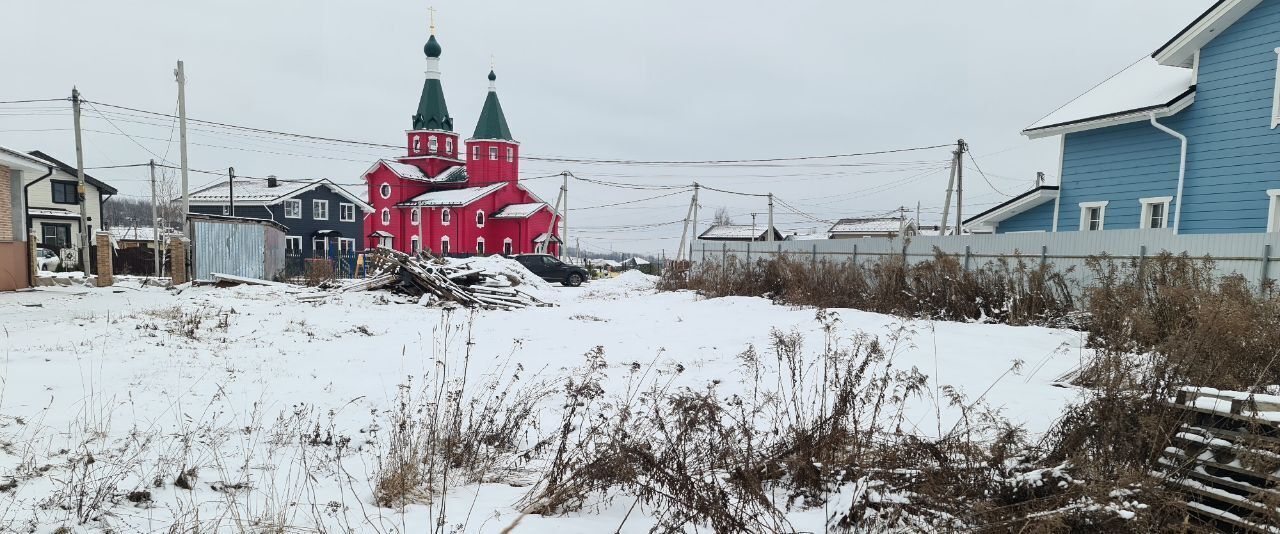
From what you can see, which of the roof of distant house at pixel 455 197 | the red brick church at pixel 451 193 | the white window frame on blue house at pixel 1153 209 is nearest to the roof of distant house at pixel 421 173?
the red brick church at pixel 451 193

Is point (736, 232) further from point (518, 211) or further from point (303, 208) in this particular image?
point (303, 208)

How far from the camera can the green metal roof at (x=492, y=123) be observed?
49.6 meters

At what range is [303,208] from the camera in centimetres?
3953

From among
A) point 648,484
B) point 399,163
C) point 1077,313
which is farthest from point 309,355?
point 399,163

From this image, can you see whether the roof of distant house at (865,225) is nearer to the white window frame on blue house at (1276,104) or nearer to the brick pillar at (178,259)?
the white window frame on blue house at (1276,104)

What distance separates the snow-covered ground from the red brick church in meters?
31.9

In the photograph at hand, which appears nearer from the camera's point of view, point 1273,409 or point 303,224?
point 1273,409

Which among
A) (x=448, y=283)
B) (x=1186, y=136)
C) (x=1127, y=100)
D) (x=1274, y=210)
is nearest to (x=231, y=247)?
(x=448, y=283)

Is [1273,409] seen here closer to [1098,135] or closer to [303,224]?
[1098,135]

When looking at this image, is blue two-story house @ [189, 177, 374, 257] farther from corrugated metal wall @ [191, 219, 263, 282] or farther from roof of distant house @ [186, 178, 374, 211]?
corrugated metal wall @ [191, 219, 263, 282]

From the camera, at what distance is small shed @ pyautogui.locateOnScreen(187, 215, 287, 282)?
18.1 metres

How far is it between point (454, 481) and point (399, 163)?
163ft

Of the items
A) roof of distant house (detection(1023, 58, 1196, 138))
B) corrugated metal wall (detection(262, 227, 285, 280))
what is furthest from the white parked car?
roof of distant house (detection(1023, 58, 1196, 138))

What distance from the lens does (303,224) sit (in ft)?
130
